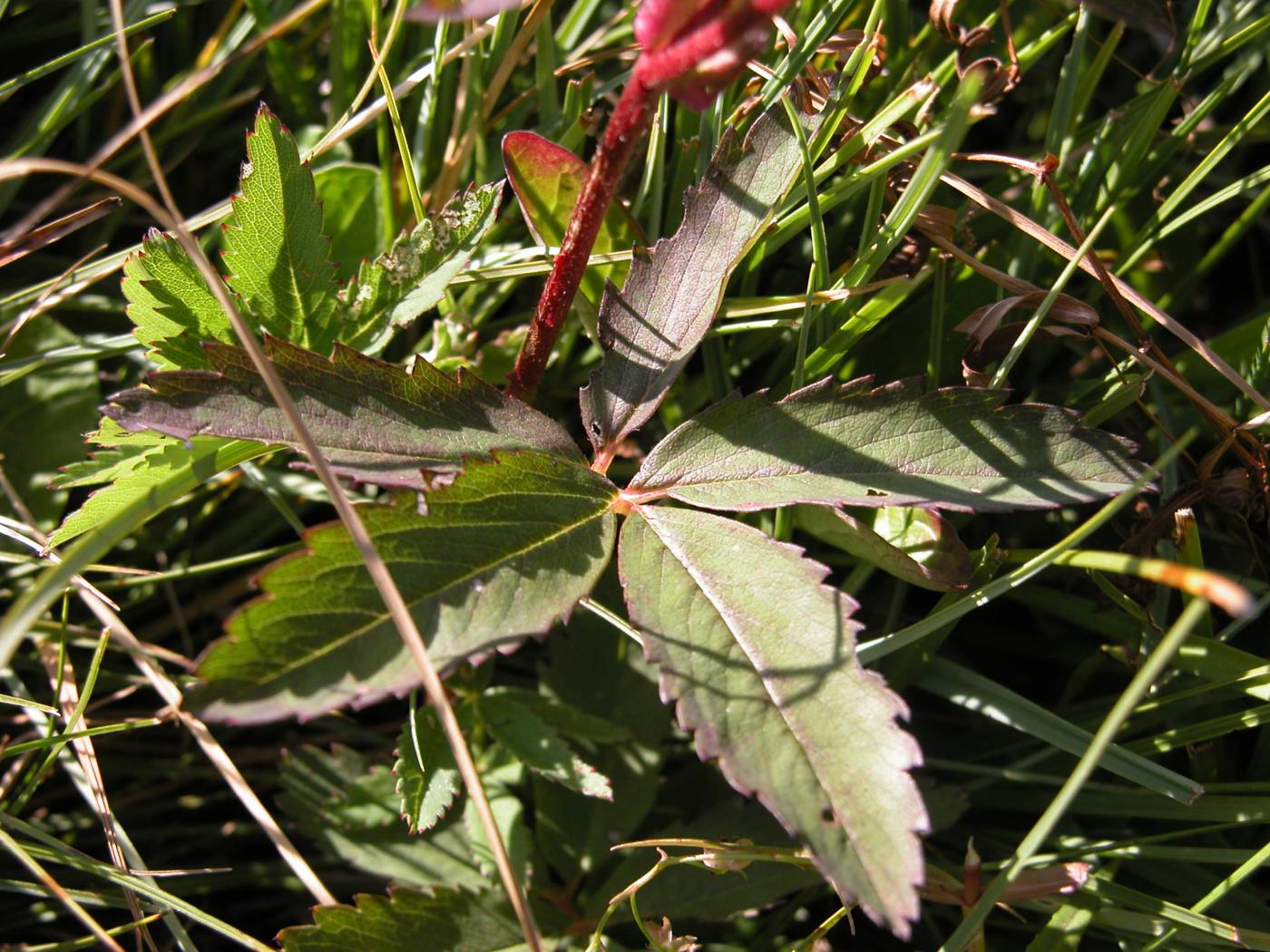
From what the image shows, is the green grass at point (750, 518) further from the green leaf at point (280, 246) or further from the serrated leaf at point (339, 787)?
the green leaf at point (280, 246)

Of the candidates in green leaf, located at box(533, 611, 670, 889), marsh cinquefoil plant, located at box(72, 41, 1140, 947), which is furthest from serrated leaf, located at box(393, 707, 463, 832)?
green leaf, located at box(533, 611, 670, 889)

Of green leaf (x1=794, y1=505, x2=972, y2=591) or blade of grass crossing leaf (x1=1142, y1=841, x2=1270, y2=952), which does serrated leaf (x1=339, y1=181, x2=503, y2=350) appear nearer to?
green leaf (x1=794, y1=505, x2=972, y2=591)

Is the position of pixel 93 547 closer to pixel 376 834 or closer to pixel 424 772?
pixel 424 772

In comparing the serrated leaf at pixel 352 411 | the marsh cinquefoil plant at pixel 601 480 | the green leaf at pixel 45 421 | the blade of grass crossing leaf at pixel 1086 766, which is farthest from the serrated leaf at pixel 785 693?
the green leaf at pixel 45 421

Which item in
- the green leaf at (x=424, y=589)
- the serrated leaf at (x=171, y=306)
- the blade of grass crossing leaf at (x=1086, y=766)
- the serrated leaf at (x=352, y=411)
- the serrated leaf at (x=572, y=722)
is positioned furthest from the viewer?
the serrated leaf at (x=572, y=722)

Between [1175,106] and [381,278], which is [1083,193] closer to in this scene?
[1175,106]
